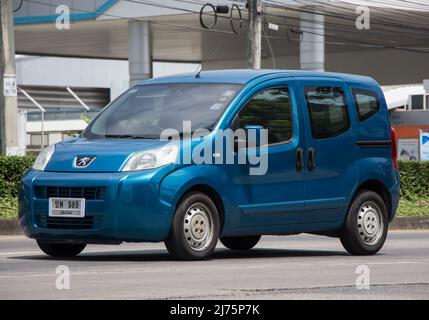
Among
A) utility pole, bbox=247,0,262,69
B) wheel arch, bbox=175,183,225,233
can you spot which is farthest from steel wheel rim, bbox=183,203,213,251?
utility pole, bbox=247,0,262,69

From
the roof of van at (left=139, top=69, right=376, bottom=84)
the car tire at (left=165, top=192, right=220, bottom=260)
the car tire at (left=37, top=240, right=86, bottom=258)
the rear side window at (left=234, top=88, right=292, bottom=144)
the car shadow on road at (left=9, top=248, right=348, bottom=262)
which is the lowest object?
the car shadow on road at (left=9, top=248, right=348, bottom=262)

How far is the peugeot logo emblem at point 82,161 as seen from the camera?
454 inches

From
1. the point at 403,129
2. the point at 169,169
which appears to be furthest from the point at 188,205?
the point at 403,129

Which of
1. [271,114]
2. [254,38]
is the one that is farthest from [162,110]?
[254,38]

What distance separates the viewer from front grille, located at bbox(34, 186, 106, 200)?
11.3 meters

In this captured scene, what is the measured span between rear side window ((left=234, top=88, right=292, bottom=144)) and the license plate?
Result: 1810mm

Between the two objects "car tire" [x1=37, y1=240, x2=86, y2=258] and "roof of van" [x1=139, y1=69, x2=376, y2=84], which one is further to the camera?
"roof of van" [x1=139, y1=69, x2=376, y2=84]

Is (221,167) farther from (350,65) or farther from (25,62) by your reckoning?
(25,62)

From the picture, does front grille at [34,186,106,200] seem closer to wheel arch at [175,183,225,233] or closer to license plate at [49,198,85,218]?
license plate at [49,198,85,218]

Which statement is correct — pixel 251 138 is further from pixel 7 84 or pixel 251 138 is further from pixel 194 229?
pixel 7 84

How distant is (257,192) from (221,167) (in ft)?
1.99

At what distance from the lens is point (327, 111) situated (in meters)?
13.2

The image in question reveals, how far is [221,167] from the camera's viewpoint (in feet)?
38.8

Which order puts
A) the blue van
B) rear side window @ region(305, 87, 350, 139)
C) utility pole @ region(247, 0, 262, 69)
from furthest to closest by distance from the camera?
utility pole @ region(247, 0, 262, 69), rear side window @ region(305, 87, 350, 139), the blue van
